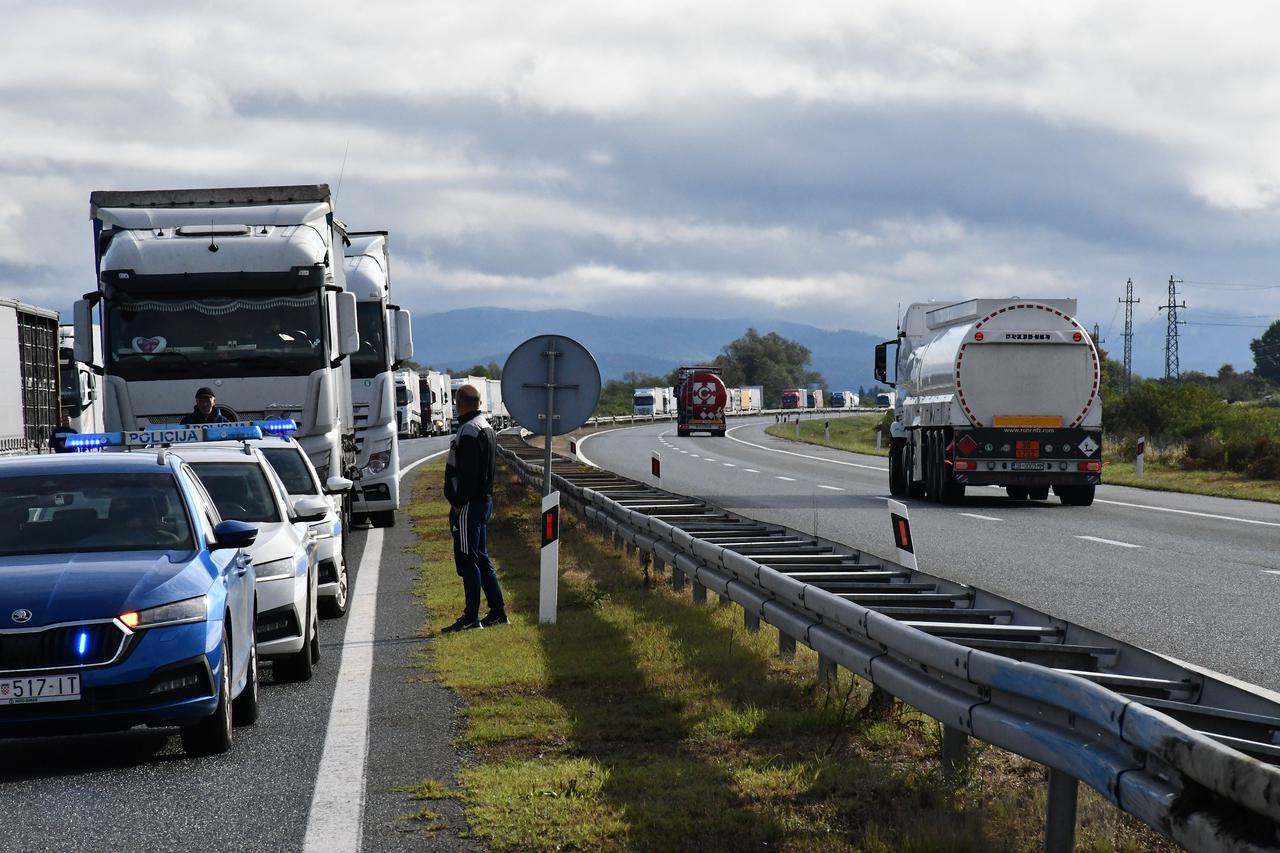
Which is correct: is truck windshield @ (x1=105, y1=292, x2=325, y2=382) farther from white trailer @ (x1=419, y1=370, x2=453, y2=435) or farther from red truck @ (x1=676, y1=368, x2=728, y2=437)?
white trailer @ (x1=419, y1=370, x2=453, y2=435)

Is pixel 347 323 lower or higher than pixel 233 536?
higher

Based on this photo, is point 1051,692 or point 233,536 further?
point 233,536

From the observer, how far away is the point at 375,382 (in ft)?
71.5

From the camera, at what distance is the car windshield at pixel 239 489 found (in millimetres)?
10812

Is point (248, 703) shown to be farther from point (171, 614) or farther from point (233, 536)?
point (171, 614)

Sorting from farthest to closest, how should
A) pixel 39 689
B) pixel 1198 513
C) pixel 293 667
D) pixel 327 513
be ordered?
pixel 1198 513, pixel 327 513, pixel 293 667, pixel 39 689

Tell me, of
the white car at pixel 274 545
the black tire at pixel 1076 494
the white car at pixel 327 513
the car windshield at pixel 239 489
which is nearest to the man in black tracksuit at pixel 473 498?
the white car at pixel 327 513

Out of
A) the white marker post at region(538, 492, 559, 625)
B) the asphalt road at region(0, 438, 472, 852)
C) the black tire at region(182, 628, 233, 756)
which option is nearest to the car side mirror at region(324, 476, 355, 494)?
the white marker post at region(538, 492, 559, 625)

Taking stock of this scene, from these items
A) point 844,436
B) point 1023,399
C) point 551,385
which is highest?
point 551,385

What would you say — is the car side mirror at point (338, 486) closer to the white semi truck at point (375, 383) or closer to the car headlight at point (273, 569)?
the car headlight at point (273, 569)

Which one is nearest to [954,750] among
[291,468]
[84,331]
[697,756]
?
[697,756]

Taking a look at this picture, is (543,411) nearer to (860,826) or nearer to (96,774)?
(96,774)

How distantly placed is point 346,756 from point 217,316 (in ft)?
33.0

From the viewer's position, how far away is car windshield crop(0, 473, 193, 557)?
25.9ft
